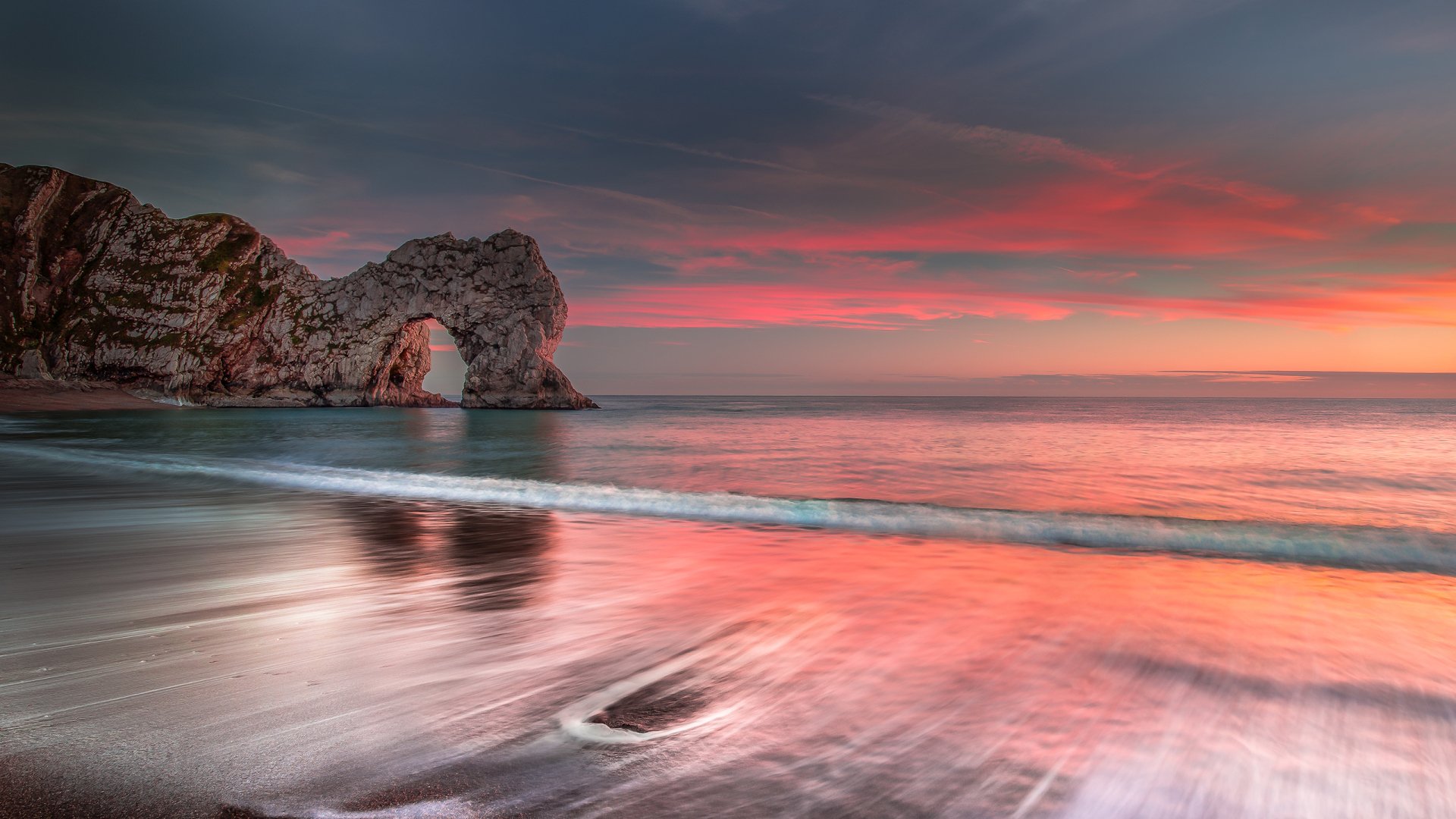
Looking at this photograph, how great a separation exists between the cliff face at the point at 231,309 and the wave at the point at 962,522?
5854cm

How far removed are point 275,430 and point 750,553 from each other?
1325 inches

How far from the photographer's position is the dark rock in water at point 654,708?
9.01ft

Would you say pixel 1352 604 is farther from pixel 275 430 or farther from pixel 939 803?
pixel 275 430

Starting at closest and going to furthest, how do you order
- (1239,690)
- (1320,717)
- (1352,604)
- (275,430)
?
(1320,717) < (1239,690) < (1352,604) < (275,430)

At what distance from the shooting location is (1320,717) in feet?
9.85

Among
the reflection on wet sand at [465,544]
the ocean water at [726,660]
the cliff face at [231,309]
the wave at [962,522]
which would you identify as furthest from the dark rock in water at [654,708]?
the cliff face at [231,309]

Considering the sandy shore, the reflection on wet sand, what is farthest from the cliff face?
the reflection on wet sand

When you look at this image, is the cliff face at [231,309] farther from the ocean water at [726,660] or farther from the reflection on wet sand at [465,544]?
the ocean water at [726,660]

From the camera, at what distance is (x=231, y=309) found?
237 ft

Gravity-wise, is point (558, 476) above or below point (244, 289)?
below

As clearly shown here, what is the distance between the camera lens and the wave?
7660 mm

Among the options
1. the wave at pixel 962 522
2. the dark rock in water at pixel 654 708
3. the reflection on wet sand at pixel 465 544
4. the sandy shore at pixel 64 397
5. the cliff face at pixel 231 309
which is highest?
the cliff face at pixel 231 309

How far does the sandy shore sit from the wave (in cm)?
6491

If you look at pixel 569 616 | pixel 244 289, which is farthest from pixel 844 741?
pixel 244 289
